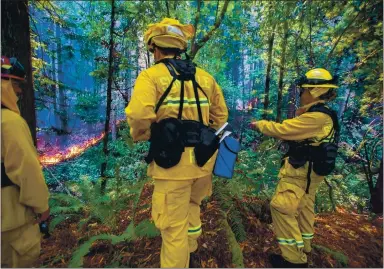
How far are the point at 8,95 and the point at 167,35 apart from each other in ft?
5.70

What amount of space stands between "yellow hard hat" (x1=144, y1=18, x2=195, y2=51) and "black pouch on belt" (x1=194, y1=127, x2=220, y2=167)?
108cm

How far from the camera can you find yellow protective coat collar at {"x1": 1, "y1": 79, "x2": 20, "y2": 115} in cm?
241

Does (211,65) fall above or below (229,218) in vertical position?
above

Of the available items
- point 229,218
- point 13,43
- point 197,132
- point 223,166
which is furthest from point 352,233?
point 13,43

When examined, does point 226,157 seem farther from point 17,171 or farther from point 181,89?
point 17,171

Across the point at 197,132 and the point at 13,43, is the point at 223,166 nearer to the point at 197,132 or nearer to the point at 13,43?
the point at 197,132

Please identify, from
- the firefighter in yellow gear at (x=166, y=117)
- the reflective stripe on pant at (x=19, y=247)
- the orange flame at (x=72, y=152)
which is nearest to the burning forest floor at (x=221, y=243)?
the reflective stripe on pant at (x=19, y=247)

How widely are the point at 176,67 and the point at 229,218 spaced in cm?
275

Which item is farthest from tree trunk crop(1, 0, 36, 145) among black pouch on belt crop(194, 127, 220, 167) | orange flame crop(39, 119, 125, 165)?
orange flame crop(39, 119, 125, 165)

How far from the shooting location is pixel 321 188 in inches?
243

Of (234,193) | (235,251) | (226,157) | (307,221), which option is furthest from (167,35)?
(307,221)

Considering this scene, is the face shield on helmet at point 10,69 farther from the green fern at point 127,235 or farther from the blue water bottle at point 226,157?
the blue water bottle at point 226,157

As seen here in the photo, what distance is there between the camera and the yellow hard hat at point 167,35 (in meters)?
2.91

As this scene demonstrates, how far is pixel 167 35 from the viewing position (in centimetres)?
291
